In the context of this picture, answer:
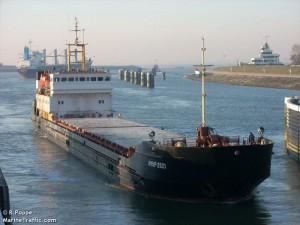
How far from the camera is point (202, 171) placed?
95.3 ft

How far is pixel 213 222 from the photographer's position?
27.9m

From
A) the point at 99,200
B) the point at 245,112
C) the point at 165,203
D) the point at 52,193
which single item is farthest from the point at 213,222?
the point at 245,112

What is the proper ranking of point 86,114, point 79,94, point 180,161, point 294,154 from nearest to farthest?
point 180,161, point 294,154, point 79,94, point 86,114

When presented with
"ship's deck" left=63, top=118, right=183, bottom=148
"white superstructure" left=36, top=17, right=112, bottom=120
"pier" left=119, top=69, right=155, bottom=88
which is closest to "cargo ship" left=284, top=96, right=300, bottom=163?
"ship's deck" left=63, top=118, right=183, bottom=148

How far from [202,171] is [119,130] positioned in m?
15.9

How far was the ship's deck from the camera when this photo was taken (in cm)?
3850

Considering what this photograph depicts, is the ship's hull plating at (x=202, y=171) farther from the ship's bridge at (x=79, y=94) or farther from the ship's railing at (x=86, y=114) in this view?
the ship's railing at (x=86, y=114)

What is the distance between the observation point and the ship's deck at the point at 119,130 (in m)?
38.5

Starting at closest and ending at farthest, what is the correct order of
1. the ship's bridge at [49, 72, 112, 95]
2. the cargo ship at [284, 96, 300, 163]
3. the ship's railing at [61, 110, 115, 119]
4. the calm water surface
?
the calm water surface, the cargo ship at [284, 96, 300, 163], the ship's bridge at [49, 72, 112, 95], the ship's railing at [61, 110, 115, 119]

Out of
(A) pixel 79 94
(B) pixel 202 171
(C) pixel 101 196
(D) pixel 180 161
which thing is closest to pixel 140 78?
(A) pixel 79 94

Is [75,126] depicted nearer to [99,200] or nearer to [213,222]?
[99,200]

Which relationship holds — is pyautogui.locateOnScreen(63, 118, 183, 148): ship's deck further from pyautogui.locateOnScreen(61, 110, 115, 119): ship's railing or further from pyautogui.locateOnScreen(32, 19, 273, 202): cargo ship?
pyautogui.locateOnScreen(61, 110, 115, 119): ship's railing

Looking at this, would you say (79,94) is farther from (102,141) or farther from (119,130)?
(102,141)

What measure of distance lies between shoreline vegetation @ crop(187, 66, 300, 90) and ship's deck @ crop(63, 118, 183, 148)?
85.2 m
